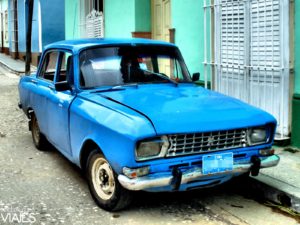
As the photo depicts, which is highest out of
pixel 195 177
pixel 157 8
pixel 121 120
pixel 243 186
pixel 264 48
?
pixel 157 8

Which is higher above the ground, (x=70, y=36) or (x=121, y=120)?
(x=70, y=36)

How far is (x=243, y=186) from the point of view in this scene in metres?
5.14

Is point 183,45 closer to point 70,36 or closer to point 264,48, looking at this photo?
point 264,48

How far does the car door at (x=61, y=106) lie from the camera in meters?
5.16

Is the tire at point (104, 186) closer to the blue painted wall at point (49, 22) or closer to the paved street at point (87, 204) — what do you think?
the paved street at point (87, 204)

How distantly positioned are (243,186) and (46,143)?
307 centimetres

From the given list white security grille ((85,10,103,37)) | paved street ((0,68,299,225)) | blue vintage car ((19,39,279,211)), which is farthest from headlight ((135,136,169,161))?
white security grille ((85,10,103,37))

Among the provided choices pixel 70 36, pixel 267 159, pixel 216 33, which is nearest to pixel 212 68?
pixel 216 33

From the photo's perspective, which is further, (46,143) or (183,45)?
(183,45)

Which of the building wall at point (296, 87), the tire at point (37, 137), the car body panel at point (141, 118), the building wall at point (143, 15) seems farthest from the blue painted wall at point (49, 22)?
the building wall at point (296, 87)

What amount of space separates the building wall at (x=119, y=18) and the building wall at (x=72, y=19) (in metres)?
2.78

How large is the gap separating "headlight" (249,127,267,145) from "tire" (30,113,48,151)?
340 centimetres

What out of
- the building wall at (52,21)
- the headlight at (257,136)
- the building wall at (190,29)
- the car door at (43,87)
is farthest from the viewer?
the building wall at (52,21)

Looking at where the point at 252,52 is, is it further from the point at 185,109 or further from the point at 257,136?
the point at 185,109
